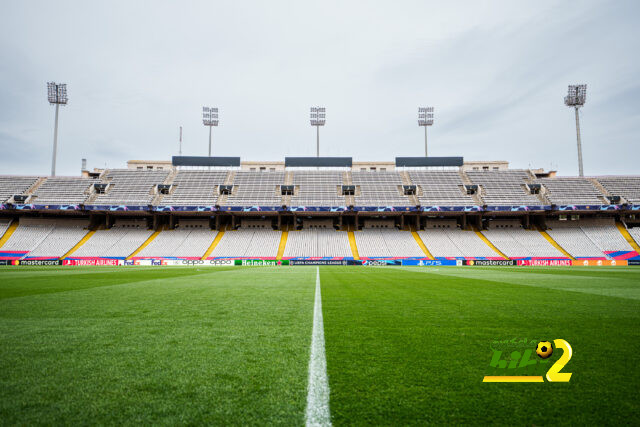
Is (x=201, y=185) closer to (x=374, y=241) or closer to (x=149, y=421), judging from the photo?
(x=374, y=241)

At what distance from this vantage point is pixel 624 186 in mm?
42875

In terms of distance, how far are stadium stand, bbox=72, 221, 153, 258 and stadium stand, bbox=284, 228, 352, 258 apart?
17.5 m

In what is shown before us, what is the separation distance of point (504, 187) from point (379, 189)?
55.2ft

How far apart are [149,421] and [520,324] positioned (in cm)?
484

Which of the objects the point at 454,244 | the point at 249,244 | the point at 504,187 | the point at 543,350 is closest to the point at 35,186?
the point at 249,244

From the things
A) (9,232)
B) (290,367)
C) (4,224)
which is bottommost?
(290,367)

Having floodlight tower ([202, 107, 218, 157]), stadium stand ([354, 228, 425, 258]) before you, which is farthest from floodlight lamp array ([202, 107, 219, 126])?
stadium stand ([354, 228, 425, 258])

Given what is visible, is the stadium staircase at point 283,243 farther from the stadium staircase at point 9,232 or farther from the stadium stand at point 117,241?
the stadium staircase at point 9,232

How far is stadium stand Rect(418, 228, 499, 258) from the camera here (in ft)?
118

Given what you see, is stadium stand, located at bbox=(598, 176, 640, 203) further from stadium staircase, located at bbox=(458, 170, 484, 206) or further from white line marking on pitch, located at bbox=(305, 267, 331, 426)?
white line marking on pitch, located at bbox=(305, 267, 331, 426)

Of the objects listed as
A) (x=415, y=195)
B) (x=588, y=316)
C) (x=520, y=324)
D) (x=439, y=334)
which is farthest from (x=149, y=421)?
(x=415, y=195)

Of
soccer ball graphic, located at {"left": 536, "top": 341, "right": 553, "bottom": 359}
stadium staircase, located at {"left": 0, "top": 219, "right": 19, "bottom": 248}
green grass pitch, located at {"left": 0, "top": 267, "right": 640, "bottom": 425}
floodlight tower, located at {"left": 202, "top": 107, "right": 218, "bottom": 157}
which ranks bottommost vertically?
green grass pitch, located at {"left": 0, "top": 267, "right": 640, "bottom": 425}

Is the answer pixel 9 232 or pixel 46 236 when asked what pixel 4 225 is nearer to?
pixel 9 232

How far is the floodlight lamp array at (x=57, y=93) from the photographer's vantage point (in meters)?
44.9
